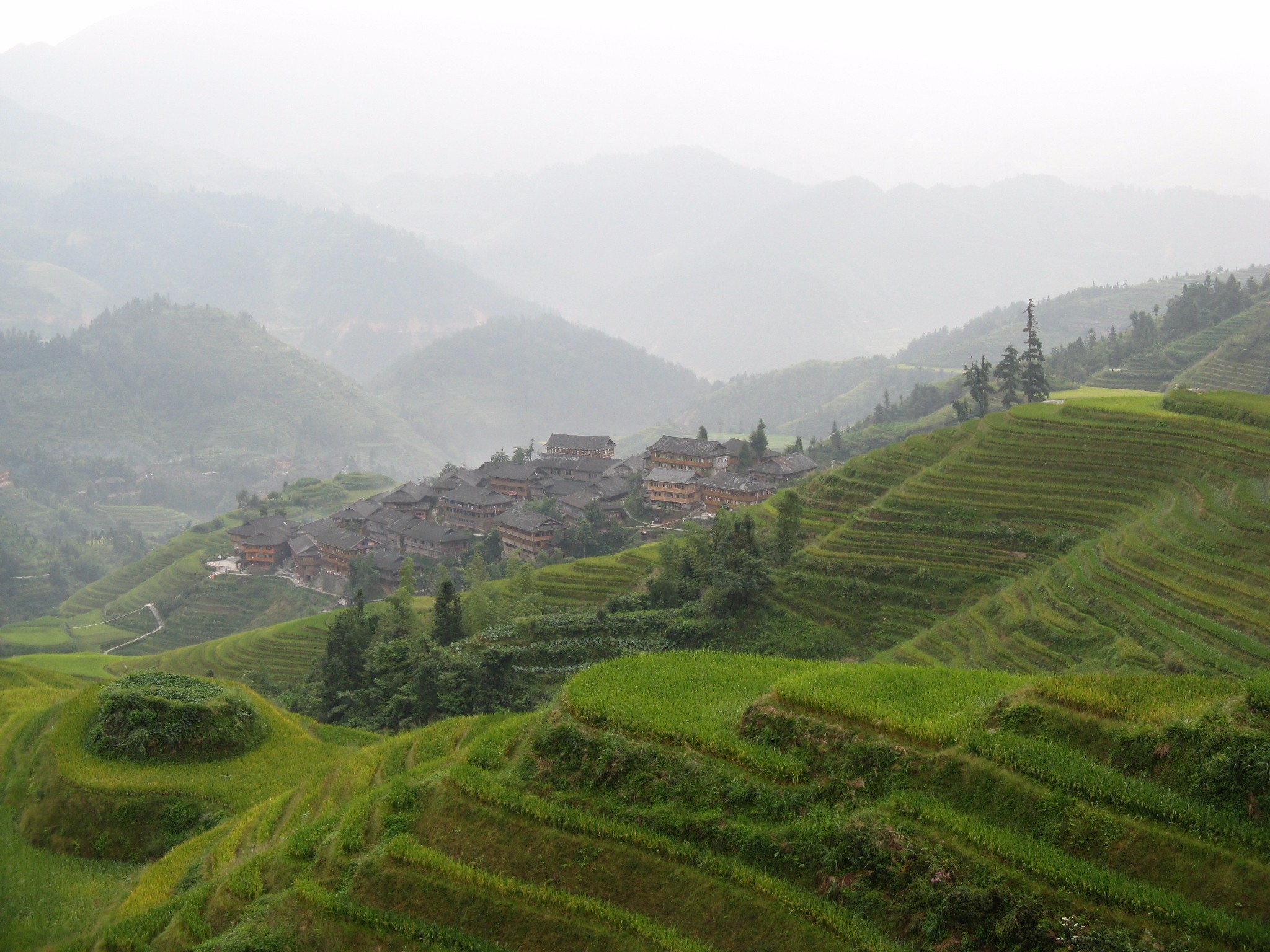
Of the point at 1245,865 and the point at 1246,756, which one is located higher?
the point at 1246,756

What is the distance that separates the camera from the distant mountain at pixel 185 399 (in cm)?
14225

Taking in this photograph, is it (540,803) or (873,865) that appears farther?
(540,803)

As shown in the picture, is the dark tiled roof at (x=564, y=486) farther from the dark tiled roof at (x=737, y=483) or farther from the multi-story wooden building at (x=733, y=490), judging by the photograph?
the dark tiled roof at (x=737, y=483)

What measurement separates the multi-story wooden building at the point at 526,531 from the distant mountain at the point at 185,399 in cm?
8919

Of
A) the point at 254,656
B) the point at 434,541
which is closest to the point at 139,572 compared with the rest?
the point at 434,541

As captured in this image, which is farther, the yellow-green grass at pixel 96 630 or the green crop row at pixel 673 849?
the yellow-green grass at pixel 96 630

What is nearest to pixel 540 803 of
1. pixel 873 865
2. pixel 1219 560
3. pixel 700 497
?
pixel 873 865

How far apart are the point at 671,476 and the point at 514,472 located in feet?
51.4

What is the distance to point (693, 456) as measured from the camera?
66.8 metres

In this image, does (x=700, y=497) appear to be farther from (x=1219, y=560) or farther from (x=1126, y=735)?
(x=1126, y=735)

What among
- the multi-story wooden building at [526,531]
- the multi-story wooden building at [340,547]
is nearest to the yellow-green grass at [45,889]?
the multi-story wooden building at [526,531]

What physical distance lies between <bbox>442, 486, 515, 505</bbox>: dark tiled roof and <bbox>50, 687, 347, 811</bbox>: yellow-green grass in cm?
4564

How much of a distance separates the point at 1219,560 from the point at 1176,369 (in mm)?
51283

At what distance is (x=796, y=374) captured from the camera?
15012 cm
